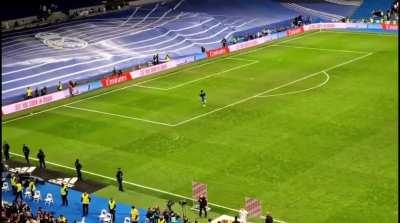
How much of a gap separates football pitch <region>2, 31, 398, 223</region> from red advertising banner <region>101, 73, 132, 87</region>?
121 centimetres

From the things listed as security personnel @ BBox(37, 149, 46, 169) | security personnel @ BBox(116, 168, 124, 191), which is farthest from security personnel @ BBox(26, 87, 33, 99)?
security personnel @ BBox(116, 168, 124, 191)

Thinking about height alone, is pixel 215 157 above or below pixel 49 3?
below

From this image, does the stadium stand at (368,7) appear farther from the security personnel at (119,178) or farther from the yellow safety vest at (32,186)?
the yellow safety vest at (32,186)

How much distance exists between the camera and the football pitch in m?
34.2

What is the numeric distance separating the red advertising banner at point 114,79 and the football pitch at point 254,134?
1.21m

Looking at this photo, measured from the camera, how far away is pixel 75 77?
64000 millimetres

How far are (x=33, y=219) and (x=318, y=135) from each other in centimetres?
2237

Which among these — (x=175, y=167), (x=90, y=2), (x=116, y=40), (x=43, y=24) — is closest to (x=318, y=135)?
(x=175, y=167)

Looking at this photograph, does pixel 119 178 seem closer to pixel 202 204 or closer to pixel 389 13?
pixel 202 204

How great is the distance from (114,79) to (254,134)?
2234cm

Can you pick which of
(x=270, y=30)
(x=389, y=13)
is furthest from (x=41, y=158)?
(x=389, y=13)

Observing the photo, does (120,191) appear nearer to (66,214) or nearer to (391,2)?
(66,214)

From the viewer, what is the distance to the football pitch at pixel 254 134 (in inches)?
1347

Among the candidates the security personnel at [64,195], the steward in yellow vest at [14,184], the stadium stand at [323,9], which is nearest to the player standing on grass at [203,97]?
the security personnel at [64,195]
